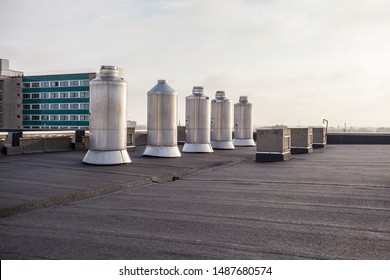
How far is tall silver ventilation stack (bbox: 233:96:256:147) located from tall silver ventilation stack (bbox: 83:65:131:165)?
1761 cm

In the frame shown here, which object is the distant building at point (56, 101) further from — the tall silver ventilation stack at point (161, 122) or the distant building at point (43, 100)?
the tall silver ventilation stack at point (161, 122)

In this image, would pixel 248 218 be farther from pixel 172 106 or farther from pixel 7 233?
pixel 172 106

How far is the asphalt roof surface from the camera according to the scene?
6.34 m

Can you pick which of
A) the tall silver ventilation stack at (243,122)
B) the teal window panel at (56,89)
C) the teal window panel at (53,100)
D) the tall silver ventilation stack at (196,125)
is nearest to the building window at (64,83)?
the teal window panel at (56,89)

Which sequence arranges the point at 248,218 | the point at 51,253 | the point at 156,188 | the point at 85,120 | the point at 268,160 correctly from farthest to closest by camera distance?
the point at 85,120
the point at 268,160
the point at 156,188
the point at 248,218
the point at 51,253

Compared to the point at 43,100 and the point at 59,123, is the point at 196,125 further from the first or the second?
the point at 43,100

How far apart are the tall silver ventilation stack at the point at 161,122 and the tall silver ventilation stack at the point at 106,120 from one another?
421cm

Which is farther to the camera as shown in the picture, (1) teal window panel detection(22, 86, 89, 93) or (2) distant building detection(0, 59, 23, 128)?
(2) distant building detection(0, 59, 23, 128)

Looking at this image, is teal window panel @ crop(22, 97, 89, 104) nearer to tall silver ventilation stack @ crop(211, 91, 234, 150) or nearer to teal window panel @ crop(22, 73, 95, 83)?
teal window panel @ crop(22, 73, 95, 83)

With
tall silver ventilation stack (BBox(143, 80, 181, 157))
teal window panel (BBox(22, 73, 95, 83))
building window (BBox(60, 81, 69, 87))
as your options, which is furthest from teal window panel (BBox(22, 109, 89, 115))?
tall silver ventilation stack (BBox(143, 80, 181, 157))

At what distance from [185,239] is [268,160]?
15463 millimetres

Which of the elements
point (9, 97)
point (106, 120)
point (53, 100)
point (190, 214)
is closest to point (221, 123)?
point (106, 120)

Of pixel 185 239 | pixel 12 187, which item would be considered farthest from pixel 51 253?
pixel 12 187
